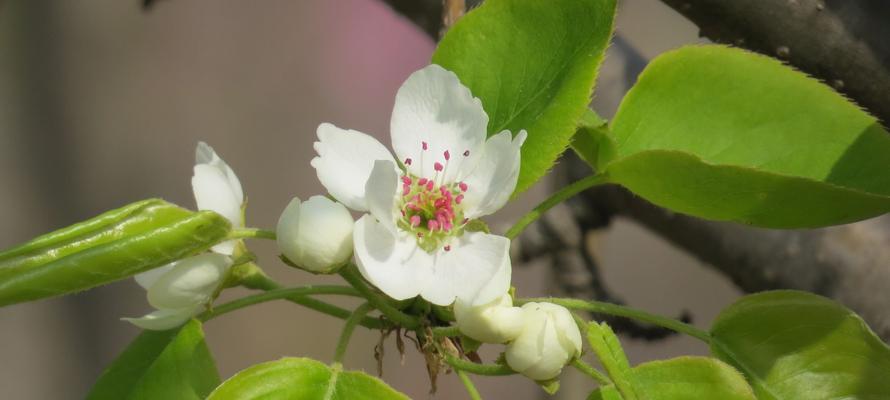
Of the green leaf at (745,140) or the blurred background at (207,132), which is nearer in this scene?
the green leaf at (745,140)

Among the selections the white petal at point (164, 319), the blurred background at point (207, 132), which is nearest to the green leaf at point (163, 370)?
the white petal at point (164, 319)

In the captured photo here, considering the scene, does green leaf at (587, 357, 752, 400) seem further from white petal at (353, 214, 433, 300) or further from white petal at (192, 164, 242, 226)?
white petal at (192, 164, 242, 226)

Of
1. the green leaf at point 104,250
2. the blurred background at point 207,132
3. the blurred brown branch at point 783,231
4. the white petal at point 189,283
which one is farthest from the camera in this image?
the blurred background at point 207,132

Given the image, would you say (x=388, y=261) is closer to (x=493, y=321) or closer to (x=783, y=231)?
(x=493, y=321)

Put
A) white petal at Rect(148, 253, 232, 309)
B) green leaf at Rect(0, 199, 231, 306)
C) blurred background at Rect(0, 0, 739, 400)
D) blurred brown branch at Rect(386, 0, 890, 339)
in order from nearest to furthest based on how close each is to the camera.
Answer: green leaf at Rect(0, 199, 231, 306) < white petal at Rect(148, 253, 232, 309) < blurred brown branch at Rect(386, 0, 890, 339) < blurred background at Rect(0, 0, 739, 400)

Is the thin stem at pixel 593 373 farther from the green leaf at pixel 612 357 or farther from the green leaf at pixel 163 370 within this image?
the green leaf at pixel 163 370

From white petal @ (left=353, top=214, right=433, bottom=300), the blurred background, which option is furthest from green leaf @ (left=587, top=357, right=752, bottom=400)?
the blurred background

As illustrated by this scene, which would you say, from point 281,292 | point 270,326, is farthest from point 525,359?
point 270,326
